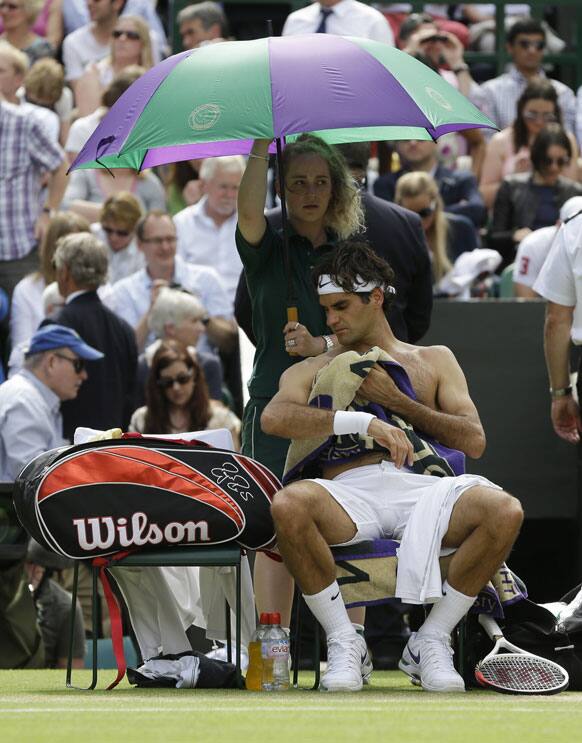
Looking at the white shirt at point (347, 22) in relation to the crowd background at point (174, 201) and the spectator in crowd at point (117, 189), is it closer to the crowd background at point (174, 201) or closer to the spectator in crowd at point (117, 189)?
the crowd background at point (174, 201)

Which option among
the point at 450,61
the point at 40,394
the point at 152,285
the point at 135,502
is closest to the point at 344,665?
the point at 135,502

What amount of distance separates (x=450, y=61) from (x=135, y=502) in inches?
321

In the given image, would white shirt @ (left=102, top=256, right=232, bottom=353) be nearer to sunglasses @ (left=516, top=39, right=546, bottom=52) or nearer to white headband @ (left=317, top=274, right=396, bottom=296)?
sunglasses @ (left=516, top=39, right=546, bottom=52)

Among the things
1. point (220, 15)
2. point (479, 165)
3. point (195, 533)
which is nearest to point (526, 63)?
point (479, 165)

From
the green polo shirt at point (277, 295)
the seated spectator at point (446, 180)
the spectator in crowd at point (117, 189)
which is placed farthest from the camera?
the spectator in crowd at point (117, 189)

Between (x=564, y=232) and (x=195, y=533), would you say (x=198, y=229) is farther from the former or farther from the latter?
(x=195, y=533)

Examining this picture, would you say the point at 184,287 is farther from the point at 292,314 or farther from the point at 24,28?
the point at 292,314

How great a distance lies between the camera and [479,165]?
1370cm

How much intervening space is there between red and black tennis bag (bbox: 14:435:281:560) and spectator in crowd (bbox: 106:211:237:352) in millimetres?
4633

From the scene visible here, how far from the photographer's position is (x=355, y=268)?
645 cm

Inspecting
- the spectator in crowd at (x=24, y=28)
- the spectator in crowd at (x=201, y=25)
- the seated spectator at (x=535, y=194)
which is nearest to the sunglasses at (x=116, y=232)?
the seated spectator at (x=535, y=194)

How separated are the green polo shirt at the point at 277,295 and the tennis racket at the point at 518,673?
128cm

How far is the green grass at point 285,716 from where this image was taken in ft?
15.2

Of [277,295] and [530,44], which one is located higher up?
[530,44]
